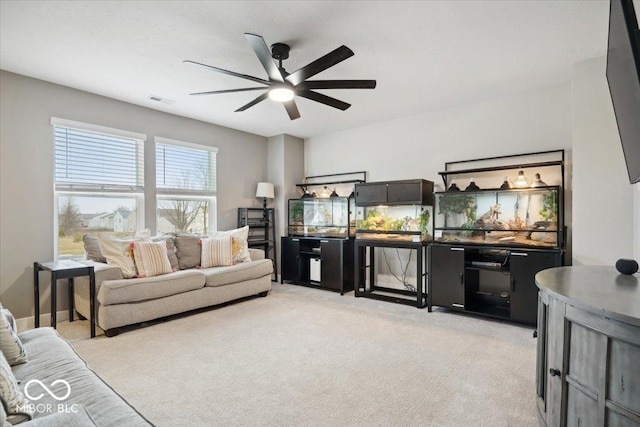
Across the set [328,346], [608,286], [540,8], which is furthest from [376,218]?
[608,286]

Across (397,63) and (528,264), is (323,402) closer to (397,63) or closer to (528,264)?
(528,264)

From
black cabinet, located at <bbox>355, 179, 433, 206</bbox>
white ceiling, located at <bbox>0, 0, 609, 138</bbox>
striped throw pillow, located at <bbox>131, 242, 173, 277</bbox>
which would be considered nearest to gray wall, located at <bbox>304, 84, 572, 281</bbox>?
white ceiling, located at <bbox>0, 0, 609, 138</bbox>

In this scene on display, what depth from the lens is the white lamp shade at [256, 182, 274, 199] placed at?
562 cm

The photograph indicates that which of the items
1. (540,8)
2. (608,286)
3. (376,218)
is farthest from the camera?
(376,218)

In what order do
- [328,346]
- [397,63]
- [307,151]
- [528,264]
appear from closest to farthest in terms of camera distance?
1. [328,346]
2. [397,63]
3. [528,264]
4. [307,151]

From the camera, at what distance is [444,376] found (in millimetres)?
2350

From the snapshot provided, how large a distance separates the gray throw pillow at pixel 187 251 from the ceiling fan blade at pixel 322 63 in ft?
8.81

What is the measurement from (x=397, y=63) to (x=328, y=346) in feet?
8.94

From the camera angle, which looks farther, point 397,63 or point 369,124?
point 369,124

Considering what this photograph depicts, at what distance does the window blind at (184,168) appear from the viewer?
4.62m

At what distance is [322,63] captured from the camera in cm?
236

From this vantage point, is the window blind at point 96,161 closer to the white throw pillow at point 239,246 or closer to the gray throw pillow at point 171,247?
the gray throw pillow at point 171,247

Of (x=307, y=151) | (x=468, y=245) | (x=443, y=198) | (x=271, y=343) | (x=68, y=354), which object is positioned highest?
(x=307, y=151)

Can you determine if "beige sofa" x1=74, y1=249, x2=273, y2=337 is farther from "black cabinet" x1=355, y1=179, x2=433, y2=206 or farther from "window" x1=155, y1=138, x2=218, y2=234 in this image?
"black cabinet" x1=355, y1=179, x2=433, y2=206
